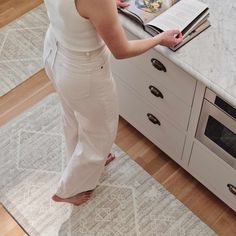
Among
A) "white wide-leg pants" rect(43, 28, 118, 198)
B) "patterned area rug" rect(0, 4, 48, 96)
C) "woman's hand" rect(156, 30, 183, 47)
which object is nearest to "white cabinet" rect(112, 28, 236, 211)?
"woman's hand" rect(156, 30, 183, 47)

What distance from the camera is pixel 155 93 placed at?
182cm

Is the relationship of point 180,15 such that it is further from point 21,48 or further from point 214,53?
point 21,48

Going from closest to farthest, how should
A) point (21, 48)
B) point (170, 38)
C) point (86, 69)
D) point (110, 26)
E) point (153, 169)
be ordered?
point (110, 26)
point (86, 69)
point (170, 38)
point (153, 169)
point (21, 48)

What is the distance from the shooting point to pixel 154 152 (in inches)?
84.8

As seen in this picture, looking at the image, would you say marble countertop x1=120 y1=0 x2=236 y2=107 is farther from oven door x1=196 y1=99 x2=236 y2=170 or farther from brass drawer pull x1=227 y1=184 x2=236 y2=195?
brass drawer pull x1=227 y1=184 x2=236 y2=195

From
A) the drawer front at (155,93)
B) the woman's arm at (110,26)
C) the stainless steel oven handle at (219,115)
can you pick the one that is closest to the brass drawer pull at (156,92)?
the drawer front at (155,93)

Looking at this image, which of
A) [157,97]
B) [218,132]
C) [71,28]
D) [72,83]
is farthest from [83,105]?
[218,132]

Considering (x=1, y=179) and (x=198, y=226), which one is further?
(x=1, y=179)

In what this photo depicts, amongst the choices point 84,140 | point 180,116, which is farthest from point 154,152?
point 84,140

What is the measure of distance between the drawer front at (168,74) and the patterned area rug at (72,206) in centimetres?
53

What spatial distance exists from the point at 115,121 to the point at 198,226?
642 millimetres

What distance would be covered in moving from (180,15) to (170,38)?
0.16 m

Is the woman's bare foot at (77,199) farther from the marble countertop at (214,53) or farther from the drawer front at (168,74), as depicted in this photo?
the marble countertop at (214,53)

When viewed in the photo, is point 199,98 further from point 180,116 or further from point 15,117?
point 15,117
